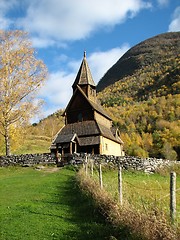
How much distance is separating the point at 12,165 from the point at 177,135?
7074 cm

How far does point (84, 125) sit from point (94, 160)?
9593 millimetres

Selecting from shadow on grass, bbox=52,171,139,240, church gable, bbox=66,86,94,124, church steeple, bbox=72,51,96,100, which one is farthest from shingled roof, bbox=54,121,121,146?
shadow on grass, bbox=52,171,139,240

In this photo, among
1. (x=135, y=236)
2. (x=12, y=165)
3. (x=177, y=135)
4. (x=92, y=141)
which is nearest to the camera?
(x=135, y=236)

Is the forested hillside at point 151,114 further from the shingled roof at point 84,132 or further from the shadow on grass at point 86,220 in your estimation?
the shadow on grass at point 86,220

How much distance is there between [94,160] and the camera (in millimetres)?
30641

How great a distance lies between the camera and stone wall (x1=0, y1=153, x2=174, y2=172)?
29933 millimetres

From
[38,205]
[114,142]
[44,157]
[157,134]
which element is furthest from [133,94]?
[38,205]

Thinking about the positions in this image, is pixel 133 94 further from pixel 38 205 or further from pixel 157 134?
pixel 38 205

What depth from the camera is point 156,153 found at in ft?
316

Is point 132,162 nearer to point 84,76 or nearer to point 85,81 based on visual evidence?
point 85,81

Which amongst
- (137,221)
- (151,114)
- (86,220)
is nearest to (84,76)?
(86,220)

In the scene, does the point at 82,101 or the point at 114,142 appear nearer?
the point at 82,101

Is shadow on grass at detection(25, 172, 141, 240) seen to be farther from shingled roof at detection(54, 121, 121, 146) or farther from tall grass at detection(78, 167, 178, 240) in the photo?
shingled roof at detection(54, 121, 121, 146)

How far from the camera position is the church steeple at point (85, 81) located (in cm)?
4167
